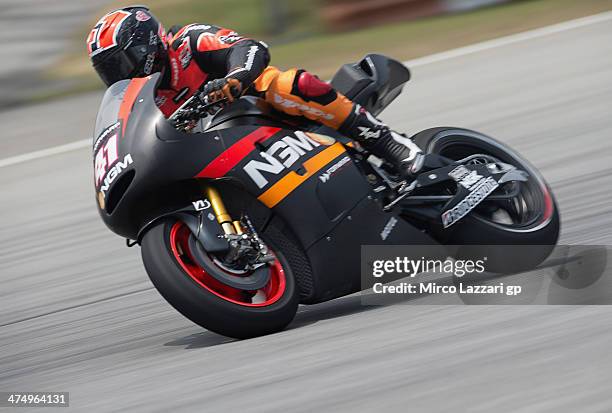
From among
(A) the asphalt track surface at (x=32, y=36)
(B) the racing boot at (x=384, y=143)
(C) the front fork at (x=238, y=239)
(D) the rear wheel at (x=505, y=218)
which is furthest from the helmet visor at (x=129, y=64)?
(A) the asphalt track surface at (x=32, y=36)

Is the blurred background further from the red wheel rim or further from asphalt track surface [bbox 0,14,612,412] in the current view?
the red wheel rim

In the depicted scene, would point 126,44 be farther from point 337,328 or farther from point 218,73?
point 337,328

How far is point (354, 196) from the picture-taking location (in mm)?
5059

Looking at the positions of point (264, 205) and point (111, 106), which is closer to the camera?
point (264, 205)

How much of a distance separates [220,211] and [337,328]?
2.30ft

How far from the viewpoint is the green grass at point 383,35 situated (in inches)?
441

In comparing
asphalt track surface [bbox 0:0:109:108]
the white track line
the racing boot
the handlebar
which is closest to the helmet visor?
the handlebar

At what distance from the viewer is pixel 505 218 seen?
554 centimetres

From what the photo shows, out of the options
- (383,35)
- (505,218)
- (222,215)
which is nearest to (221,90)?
(222,215)

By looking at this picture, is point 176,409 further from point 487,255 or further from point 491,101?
point 491,101

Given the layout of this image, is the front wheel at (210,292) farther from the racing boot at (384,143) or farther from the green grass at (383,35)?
the green grass at (383,35)

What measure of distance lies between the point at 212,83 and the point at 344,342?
1.21m

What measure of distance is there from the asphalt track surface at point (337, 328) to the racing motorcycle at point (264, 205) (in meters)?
0.24

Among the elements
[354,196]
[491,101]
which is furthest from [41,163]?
[354,196]
